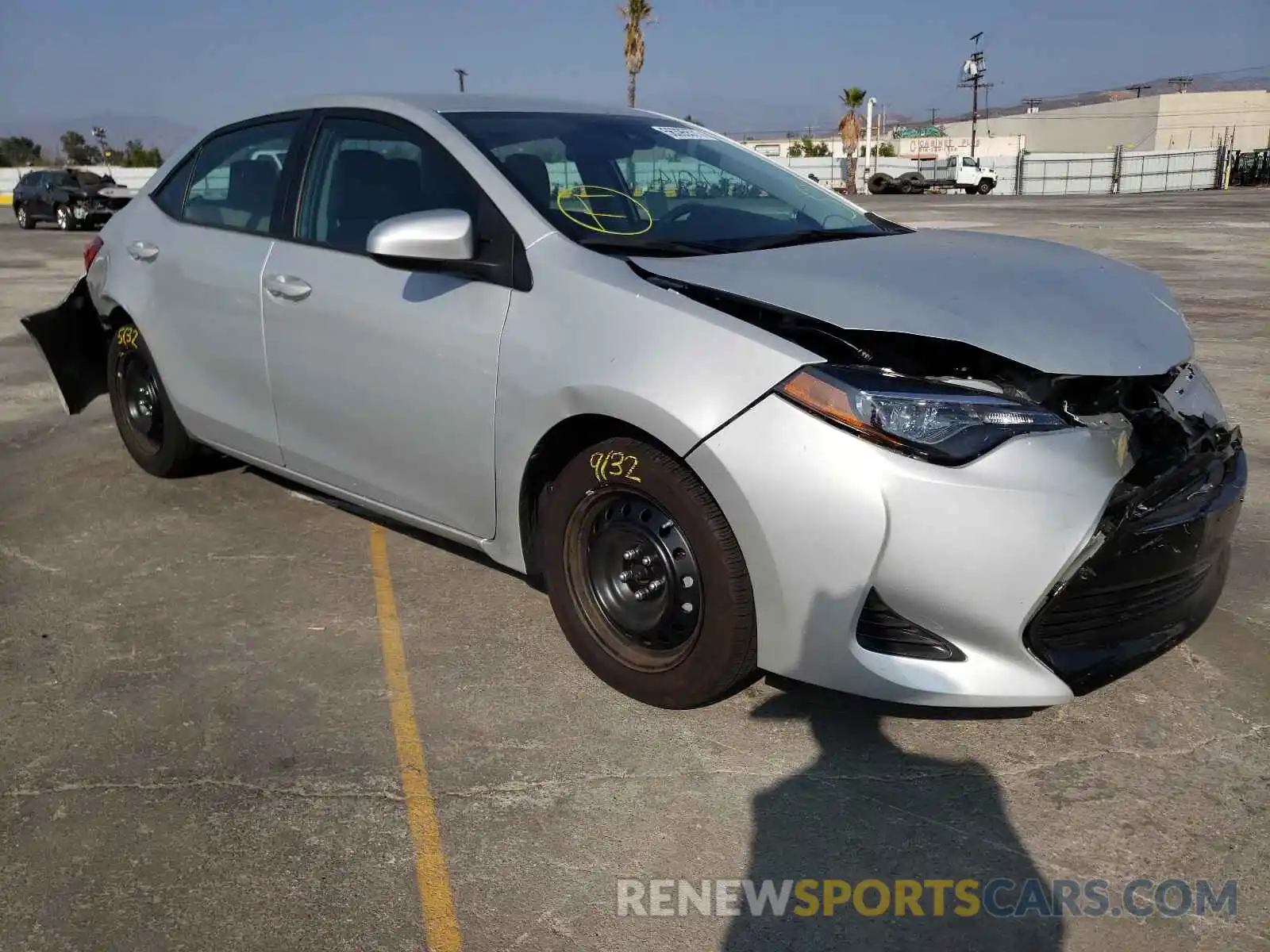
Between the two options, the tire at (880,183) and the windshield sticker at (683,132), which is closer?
the windshield sticker at (683,132)

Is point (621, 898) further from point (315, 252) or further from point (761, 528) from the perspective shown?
point (315, 252)

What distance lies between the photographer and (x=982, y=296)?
2908mm

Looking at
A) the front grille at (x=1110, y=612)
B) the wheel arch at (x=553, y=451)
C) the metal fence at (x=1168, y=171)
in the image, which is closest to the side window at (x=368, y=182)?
the wheel arch at (x=553, y=451)

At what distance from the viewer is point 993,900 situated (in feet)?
7.95

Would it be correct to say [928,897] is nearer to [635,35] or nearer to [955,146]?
[635,35]

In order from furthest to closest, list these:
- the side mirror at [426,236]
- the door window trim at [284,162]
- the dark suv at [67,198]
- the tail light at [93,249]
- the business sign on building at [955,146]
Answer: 1. the business sign on building at [955,146]
2. the dark suv at [67,198]
3. the tail light at [93,249]
4. the door window trim at [284,162]
5. the side mirror at [426,236]

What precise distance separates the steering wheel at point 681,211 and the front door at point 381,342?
598 millimetres

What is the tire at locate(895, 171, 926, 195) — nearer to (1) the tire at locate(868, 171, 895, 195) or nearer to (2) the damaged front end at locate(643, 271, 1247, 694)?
(1) the tire at locate(868, 171, 895, 195)

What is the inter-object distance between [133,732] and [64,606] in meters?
1.10

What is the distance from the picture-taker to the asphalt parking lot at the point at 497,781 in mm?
2373

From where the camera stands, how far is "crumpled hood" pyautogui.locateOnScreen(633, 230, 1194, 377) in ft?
8.99

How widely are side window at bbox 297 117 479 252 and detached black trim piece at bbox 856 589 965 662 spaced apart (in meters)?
1.71

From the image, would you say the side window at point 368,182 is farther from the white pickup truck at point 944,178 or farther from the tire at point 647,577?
the white pickup truck at point 944,178

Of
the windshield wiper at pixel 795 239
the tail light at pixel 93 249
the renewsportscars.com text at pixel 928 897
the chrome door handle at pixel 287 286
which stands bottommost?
the renewsportscars.com text at pixel 928 897
